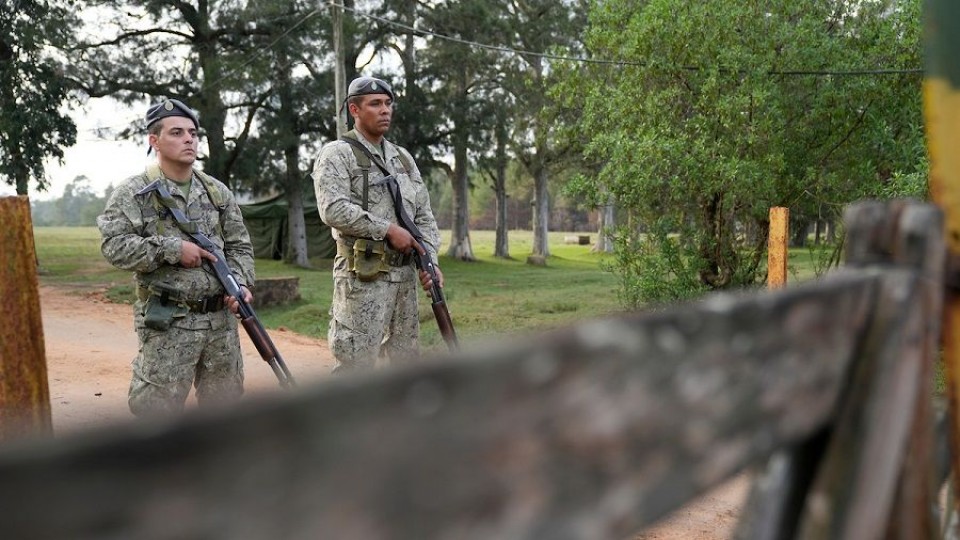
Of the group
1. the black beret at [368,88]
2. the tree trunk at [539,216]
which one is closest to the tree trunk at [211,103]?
the tree trunk at [539,216]

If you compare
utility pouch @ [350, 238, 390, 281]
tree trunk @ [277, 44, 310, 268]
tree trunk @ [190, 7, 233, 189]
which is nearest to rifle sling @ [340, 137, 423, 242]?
utility pouch @ [350, 238, 390, 281]

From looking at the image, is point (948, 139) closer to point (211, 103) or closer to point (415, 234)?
point (415, 234)

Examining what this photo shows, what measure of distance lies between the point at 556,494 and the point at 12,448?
344 millimetres

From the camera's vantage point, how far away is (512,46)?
22984 mm

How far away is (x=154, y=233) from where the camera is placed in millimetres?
3695

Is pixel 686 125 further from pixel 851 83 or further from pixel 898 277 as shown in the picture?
pixel 898 277

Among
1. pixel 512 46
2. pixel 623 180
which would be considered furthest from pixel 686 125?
pixel 512 46

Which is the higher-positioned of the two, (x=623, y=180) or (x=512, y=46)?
(x=512, y=46)

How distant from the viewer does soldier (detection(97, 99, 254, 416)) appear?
11.9ft

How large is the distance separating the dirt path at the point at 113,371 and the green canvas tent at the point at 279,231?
1222 centimetres

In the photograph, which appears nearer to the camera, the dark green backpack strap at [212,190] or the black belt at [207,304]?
the black belt at [207,304]

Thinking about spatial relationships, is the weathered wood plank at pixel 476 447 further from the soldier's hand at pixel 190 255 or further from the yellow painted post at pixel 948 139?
the soldier's hand at pixel 190 255

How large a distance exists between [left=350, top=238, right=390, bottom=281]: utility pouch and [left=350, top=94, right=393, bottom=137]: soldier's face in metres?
0.60

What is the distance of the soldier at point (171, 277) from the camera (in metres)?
3.63
